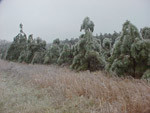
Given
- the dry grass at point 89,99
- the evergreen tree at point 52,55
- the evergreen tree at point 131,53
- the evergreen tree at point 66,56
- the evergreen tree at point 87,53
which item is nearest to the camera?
the dry grass at point 89,99

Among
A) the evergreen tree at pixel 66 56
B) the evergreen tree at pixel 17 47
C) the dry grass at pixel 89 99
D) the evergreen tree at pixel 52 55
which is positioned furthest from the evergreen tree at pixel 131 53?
the evergreen tree at pixel 17 47

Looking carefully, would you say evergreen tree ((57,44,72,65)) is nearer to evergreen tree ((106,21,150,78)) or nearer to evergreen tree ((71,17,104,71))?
evergreen tree ((71,17,104,71))

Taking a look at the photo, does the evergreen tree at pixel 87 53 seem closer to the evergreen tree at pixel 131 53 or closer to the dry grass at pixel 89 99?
the evergreen tree at pixel 131 53

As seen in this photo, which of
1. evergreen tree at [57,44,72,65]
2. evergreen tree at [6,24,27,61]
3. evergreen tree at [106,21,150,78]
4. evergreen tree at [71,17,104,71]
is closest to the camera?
evergreen tree at [106,21,150,78]

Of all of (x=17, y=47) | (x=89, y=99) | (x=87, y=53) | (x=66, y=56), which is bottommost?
(x=89, y=99)

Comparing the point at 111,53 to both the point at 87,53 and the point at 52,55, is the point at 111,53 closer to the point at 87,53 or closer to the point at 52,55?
the point at 87,53

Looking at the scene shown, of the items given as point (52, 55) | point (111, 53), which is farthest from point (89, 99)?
point (52, 55)

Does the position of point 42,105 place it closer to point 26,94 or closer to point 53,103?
point 53,103

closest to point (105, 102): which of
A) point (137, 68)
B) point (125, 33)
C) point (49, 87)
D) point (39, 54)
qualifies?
point (49, 87)

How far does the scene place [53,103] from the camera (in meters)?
2.90

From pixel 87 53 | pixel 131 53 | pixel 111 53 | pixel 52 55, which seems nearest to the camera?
pixel 131 53

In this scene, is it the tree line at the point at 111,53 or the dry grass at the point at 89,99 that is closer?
the dry grass at the point at 89,99

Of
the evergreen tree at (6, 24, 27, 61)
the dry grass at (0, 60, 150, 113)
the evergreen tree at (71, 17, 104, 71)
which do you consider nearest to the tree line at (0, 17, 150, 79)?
the evergreen tree at (71, 17, 104, 71)

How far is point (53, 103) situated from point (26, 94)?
1.15 m
